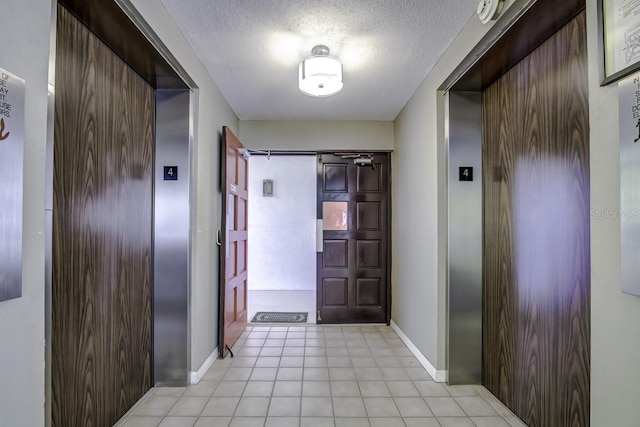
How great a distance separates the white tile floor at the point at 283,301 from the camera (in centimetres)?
485

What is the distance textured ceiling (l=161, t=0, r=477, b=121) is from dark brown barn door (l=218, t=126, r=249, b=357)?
23.3 inches

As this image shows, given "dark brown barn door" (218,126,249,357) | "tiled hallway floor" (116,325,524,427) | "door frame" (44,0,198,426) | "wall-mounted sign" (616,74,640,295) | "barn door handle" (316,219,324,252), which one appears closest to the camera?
"wall-mounted sign" (616,74,640,295)

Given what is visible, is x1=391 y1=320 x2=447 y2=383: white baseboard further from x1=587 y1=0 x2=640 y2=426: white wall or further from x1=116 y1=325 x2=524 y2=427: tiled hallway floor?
x1=587 y1=0 x2=640 y2=426: white wall

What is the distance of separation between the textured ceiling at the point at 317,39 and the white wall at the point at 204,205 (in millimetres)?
117

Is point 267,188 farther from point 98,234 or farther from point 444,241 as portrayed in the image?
point 98,234

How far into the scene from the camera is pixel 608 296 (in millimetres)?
1232

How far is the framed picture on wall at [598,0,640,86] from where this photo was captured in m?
1.10

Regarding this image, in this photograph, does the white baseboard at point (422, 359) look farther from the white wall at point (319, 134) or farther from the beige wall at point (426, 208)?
the white wall at point (319, 134)

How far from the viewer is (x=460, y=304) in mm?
2510

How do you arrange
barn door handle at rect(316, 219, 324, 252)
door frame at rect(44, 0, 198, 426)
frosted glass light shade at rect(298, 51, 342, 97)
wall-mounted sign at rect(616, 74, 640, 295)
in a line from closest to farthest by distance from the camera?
wall-mounted sign at rect(616, 74, 640, 295)
door frame at rect(44, 0, 198, 426)
frosted glass light shade at rect(298, 51, 342, 97)
barn door handle at rect(316, 219, 324, 252)

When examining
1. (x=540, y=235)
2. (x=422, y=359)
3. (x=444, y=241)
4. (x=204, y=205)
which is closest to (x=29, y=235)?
(x=204, y=205)

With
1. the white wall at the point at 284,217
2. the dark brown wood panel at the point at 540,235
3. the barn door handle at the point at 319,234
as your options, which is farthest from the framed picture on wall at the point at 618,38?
the white wall at the point at 284,217

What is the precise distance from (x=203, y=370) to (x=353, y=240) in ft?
7.18

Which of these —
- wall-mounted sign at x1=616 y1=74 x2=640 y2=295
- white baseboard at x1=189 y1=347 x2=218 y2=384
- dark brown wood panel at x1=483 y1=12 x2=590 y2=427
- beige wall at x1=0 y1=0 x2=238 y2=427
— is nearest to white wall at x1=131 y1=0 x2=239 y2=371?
white baseboard at x1=189 y1=347 x2=218 y2=384
